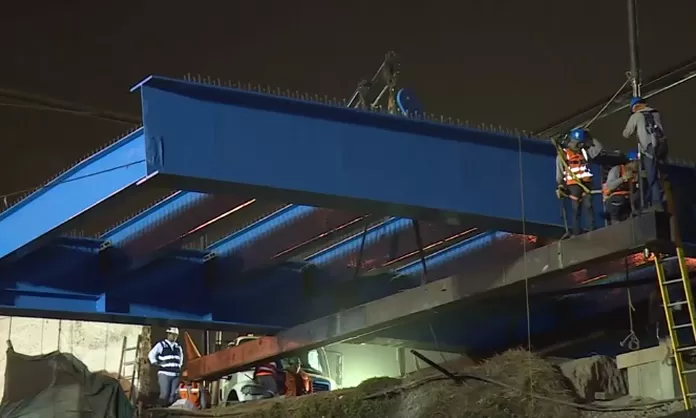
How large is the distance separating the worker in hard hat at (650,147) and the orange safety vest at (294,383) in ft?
20.7

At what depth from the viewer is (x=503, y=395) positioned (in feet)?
25.2

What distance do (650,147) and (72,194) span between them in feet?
15.8

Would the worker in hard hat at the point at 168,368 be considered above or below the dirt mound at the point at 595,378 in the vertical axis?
above

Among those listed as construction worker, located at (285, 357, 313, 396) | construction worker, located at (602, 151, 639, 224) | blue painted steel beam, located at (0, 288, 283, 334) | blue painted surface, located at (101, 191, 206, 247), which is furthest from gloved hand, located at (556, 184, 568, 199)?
construction worker, located at (285, 357, 313, 396)

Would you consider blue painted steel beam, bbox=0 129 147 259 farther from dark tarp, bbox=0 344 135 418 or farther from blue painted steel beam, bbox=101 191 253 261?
dark tarp, bbox=0 344 135 418

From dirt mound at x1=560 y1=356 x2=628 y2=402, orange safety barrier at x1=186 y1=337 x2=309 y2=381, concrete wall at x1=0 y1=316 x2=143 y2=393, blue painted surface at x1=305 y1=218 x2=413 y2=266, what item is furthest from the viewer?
concrete wall at x1=0 y1=316 x2=143 y2=393

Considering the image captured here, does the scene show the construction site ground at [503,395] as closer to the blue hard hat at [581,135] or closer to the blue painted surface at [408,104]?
the blue hard hat at [581,135]

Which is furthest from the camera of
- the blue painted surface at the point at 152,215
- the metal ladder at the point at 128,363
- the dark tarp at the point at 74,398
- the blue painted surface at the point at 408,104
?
the metal ladder at the point at 128,363

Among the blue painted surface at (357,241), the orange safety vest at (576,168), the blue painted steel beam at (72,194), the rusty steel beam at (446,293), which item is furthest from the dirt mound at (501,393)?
the blue painted steel beam at (72,194)

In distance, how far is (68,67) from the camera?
13.1m

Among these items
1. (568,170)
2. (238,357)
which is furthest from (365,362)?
(568,170)

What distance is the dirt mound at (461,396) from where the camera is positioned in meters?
7.57

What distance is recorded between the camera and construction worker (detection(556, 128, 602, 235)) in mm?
7852

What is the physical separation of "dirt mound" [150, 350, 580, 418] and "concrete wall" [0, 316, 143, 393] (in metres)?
11.0
